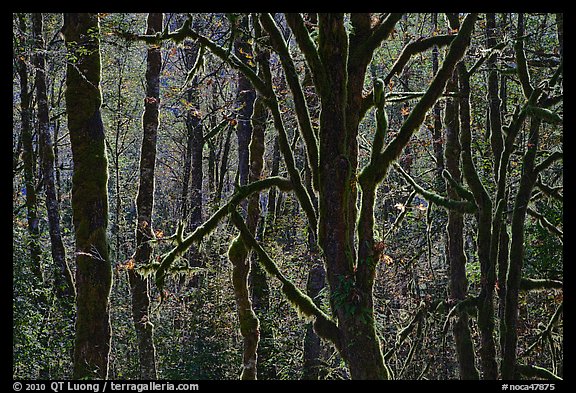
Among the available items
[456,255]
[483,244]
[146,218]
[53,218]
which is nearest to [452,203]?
[483,244]

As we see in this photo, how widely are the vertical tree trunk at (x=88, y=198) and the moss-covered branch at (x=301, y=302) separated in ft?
6.52

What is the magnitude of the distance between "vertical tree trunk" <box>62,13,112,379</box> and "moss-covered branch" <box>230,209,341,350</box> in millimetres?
1988

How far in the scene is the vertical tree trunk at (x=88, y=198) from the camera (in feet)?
28.4

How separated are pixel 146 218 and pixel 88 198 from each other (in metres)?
3.21

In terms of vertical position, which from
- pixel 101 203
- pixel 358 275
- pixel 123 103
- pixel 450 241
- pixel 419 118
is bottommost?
pixel 358 275

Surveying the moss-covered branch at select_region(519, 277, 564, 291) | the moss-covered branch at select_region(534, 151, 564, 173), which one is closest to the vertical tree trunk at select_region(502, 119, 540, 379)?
the moss-covered branch at select_region(534, 151, 564, 173)

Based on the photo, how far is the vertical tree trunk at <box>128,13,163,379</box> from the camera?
480 inches

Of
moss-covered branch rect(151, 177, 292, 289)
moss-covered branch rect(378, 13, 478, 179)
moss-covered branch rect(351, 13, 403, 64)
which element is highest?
moss-covered branch rect(351, 13, 403, 64)

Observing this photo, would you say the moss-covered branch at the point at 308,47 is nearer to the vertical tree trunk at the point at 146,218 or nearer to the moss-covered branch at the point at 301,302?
the moss-covered branch at the point at 301,302

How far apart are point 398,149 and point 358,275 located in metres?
1.74

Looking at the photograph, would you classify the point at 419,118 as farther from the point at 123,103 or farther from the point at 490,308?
the point at 123,103

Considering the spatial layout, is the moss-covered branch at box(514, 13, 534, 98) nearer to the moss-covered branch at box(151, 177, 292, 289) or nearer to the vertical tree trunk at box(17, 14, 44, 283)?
the moss-covered branch at box(151, 177, 292, 289)

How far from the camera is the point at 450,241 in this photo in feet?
33.4
